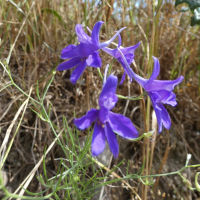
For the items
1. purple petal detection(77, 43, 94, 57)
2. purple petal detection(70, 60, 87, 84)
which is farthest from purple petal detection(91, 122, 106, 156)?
purple petal detection(77, 43, 94, 57)

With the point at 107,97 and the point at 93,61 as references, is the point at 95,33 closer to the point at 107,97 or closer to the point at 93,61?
the point at 93,61

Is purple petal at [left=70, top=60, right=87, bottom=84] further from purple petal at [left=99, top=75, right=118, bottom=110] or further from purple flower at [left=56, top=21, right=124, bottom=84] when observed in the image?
purple petal at [left=99, top=75, right=118, bottom=110]

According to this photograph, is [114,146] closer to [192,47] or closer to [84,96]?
[84,96]

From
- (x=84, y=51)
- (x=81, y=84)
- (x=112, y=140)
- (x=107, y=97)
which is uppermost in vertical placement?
(x=84, y=51)

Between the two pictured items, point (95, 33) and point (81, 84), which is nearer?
point (95, 33)

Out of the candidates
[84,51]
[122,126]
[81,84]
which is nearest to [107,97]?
[122,126]

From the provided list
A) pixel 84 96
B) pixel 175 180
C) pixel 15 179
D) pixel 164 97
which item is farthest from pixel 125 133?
pixel 175 180
